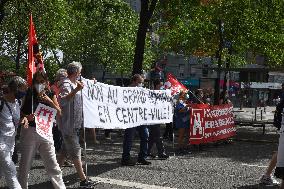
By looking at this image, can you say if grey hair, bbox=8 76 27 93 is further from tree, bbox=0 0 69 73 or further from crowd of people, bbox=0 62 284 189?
tree, bbox=0 0 69 73

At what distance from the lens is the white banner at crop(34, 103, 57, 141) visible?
22.4 ft

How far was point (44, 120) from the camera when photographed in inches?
274

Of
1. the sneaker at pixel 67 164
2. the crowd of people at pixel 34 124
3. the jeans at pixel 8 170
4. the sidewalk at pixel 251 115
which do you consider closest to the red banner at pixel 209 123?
the sneaker at pixel 67 164

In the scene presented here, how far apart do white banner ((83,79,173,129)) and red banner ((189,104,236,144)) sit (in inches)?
48.2

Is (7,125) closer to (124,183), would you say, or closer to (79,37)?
(124,183)

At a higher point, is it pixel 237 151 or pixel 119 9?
pixel 119 9

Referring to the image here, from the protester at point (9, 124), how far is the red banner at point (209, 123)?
7.07 m

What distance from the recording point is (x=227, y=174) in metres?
9.82

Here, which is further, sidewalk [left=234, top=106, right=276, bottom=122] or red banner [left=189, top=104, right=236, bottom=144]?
sidewalk [left=234, top=106, right=276, bottom=122]

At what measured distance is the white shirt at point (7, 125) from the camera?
251 inches

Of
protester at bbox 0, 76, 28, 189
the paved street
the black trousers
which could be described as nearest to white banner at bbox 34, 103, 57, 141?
protester at bbox 0, 76, 28, 189

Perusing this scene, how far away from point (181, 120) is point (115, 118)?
3.57 m

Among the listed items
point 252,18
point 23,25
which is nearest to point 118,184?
point 252,18

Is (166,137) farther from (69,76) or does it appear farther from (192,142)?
(69,76)
